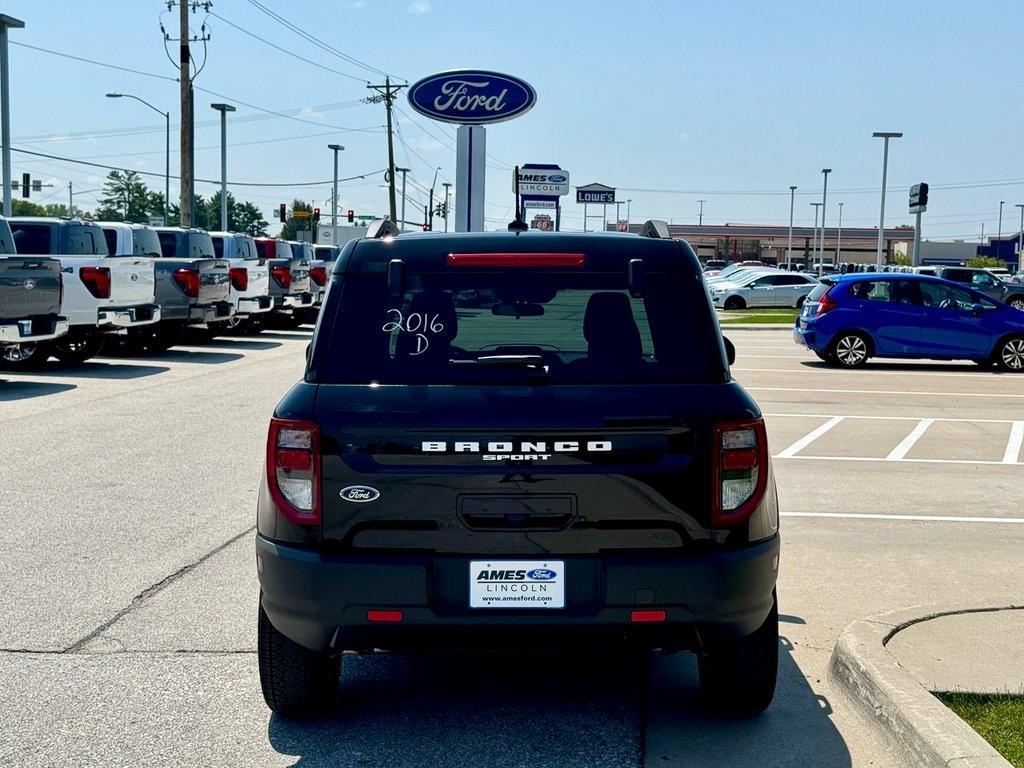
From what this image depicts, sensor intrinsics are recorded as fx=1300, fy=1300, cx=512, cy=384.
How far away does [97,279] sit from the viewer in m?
19.2

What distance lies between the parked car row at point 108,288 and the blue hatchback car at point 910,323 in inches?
426

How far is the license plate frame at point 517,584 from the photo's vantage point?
4246 mm

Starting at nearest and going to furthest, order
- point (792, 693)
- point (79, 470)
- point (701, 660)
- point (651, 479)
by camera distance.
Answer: point (651, 479), point (701, 660), point (792, 693), point (79, 470)

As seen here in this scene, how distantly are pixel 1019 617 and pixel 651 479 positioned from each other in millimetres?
2709

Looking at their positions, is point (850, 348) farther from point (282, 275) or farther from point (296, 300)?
point (296, 300)

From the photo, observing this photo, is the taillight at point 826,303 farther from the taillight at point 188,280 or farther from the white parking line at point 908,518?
the white parking line at point 908,518

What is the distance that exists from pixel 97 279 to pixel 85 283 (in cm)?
20

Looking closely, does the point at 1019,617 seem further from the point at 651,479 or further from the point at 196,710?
the point at 196,710

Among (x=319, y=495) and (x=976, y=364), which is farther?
(x=976, y=364)

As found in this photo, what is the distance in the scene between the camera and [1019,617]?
603 cm

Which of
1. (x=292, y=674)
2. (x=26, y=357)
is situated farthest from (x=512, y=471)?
(x=26, y=357)

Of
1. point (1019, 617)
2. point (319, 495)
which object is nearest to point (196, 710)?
point (319, 495)

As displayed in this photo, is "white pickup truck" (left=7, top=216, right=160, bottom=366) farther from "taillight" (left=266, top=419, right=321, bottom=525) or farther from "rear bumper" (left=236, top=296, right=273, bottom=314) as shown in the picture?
"taillight" (left=266, top=419, right=321, bottom=525)

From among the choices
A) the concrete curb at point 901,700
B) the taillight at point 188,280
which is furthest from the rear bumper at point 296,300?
the concrete curb at point 901,700
